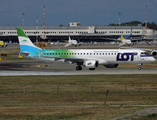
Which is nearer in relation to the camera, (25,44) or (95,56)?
(95,56)

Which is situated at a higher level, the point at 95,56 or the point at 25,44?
the point at 25,44

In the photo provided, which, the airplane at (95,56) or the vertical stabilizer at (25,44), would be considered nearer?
the airplane at (95,56)

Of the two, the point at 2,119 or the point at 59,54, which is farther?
the point at 59,54

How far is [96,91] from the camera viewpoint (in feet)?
111

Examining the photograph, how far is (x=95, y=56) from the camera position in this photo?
2194 inches

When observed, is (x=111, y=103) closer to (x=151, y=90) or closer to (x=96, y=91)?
(x=96, y=91)

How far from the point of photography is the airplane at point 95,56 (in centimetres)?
5416

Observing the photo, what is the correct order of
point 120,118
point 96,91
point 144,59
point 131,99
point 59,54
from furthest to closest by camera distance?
1. point 59,54
2. point 144,59
3. point 96,91
4. point 131,99
5. point 120,118

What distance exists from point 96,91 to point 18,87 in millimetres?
9908

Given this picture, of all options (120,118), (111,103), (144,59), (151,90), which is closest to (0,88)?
(111,103)

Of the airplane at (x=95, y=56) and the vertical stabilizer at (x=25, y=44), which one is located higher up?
the vertical stabilizer at (x=25, y=44)

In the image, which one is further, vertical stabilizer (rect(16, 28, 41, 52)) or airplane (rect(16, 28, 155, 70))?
vertical stabilizer (rect(16, 28, 41, 52))

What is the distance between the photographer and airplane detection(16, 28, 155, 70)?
54156 mm

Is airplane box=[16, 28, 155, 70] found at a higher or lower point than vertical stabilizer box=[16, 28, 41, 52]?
lower
